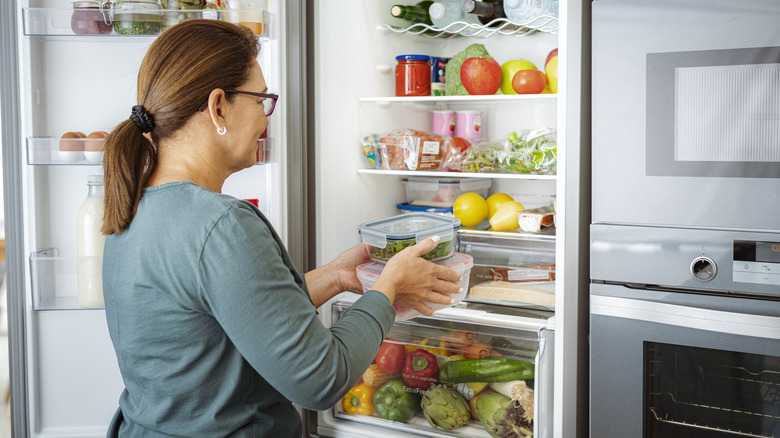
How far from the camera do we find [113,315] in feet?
3.45

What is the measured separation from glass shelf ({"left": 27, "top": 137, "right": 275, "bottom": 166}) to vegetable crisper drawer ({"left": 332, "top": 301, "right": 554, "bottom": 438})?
0.77 m

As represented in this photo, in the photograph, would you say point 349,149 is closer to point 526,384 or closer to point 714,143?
point 526,384

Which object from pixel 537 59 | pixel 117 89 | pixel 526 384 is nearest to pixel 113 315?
pixel 117 89

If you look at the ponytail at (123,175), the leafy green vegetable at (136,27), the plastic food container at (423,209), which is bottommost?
the plastic food container at (423,209)

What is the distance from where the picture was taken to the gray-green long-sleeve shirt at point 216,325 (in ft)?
2.93

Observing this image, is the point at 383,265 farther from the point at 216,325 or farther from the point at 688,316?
the point at 688,316

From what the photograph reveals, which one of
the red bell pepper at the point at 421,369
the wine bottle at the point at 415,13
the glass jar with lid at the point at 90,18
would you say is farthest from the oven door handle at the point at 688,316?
the glass jar with lid at the point at 90,18

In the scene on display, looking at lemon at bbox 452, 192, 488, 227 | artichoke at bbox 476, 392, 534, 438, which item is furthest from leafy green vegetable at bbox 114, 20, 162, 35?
artichoke at bbox 476, 392, 534, 438

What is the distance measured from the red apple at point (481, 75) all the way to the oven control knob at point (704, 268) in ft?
2.65

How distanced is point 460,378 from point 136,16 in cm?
120

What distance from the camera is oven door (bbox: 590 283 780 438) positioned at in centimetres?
136

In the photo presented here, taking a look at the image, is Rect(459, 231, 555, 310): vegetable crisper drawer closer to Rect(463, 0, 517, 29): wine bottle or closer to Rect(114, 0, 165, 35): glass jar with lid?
Rect(463, 0, 517, 29): wine bottle

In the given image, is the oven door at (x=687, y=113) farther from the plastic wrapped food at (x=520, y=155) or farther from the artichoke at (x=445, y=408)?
the artichoke at (x=445, y=408)

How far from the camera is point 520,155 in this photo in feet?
6.17
